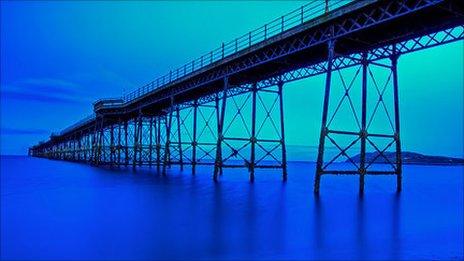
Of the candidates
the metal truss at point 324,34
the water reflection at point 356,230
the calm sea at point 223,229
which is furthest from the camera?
the metal truss at point 324,34

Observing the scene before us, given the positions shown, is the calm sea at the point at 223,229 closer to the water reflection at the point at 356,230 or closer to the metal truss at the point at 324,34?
the water reflection at the point at 356,230

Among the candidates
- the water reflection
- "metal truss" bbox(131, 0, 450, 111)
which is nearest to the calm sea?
the water reflection

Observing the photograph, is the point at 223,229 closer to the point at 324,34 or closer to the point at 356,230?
the point at 356,230

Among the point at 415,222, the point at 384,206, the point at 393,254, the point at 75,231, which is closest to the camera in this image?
the point at 393,254

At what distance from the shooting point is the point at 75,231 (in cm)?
1148

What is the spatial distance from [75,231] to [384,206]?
12.0 metres

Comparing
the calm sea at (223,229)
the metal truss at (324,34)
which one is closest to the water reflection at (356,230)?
the calm sea at (223,229)

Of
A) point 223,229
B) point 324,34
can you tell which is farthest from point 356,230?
point 324,34

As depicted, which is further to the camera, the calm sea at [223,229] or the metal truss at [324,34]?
the metal truss at [324,34]

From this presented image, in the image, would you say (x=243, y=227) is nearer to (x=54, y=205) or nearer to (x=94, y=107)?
(x=54, y=205)

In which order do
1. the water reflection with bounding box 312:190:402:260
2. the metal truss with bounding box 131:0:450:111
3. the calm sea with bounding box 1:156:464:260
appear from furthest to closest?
the metal truss with bounding box 131:0:450:111
the water reflection with bounding box 312:190:402:260
the calm sea with bounding box 1:156:464:260

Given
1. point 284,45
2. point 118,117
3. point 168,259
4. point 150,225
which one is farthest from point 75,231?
point 118,117

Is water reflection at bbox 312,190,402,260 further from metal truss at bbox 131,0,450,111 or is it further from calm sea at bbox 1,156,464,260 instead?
metal truss at bbox 131,0,450,111

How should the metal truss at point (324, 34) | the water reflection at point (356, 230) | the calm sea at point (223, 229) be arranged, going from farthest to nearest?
the metal truss at point (324, 34), the water reflection at point (356, 230), the calm sea at point (223, 229)
